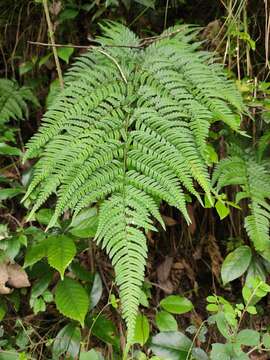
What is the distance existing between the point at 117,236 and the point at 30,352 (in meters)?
0.77

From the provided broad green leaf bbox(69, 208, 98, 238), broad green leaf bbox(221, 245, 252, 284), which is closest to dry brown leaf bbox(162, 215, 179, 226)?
broad green leaf bbox(221, 245, 252, 284)

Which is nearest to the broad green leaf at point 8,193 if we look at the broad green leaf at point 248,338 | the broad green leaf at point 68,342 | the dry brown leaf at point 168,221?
the broad green leaf at point 68,342

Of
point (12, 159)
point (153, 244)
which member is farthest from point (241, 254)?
point (12, 159)

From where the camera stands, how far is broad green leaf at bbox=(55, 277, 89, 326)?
61.6 inches

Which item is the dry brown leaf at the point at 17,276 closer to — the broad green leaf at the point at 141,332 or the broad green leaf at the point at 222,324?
the broad green leaf at the point at 141,332

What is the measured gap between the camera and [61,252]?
1.58 metres

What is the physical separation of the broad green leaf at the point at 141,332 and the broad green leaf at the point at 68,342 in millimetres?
222

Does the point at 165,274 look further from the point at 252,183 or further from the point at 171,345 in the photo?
the point at 252,183

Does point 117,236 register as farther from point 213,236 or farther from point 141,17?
point 141,17

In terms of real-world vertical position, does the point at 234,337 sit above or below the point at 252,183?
below

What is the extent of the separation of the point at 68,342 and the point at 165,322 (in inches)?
14.2

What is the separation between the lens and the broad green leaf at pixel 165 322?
1.67 metres

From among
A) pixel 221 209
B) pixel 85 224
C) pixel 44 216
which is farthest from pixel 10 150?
pixel 221 209

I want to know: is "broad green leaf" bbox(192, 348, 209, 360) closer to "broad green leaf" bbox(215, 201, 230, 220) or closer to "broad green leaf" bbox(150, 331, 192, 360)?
"broad green leaf" bbox(150, 331, 192, 360)
